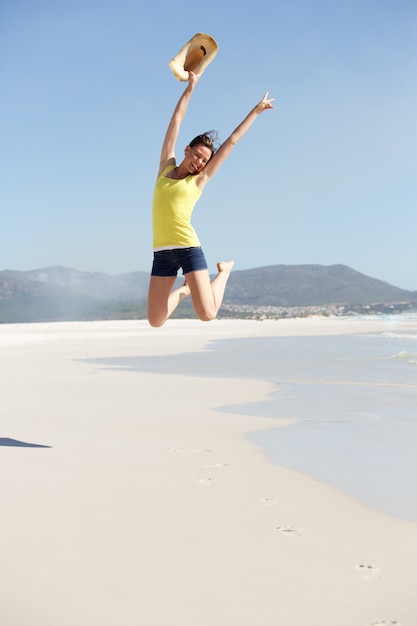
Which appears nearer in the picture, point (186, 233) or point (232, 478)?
point (232, 478)

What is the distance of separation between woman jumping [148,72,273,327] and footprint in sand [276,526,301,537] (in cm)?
291

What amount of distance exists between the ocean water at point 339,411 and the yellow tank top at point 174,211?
1.79 meters

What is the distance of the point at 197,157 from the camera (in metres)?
5.68

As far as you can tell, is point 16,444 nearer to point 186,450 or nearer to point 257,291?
point 186,450

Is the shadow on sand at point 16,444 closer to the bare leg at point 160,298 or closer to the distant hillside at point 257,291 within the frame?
the bare leg at point 160,298

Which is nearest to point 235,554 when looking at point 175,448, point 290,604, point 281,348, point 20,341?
point 290,604

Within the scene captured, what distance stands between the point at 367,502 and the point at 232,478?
86cm

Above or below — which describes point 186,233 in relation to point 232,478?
above

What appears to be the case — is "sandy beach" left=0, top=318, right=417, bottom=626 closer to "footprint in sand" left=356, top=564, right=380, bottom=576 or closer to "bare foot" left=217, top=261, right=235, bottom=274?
"footprint in sand" left=356, top=564, right=380, bottom=576

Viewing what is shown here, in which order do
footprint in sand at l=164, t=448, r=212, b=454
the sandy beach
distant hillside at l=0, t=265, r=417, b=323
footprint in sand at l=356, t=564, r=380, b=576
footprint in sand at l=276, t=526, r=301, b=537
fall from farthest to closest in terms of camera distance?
distant hillside at l=0, t=265, r=417, b=323 < footprint in sand at l=164, t=448, r=212, b=454 < footprint in sand at l=276, t=526, r=301, b=537 < footprint in sand at l=356, t=564, r=380, b=576 < the sandy beach

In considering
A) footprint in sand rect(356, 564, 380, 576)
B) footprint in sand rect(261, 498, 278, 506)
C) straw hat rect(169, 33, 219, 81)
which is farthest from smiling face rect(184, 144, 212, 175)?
footprint in sand rect(356, 564, 380, 576)

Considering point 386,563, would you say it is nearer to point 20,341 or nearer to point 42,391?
point 42,391

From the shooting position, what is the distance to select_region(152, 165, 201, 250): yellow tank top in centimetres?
568

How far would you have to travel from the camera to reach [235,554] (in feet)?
9.57
